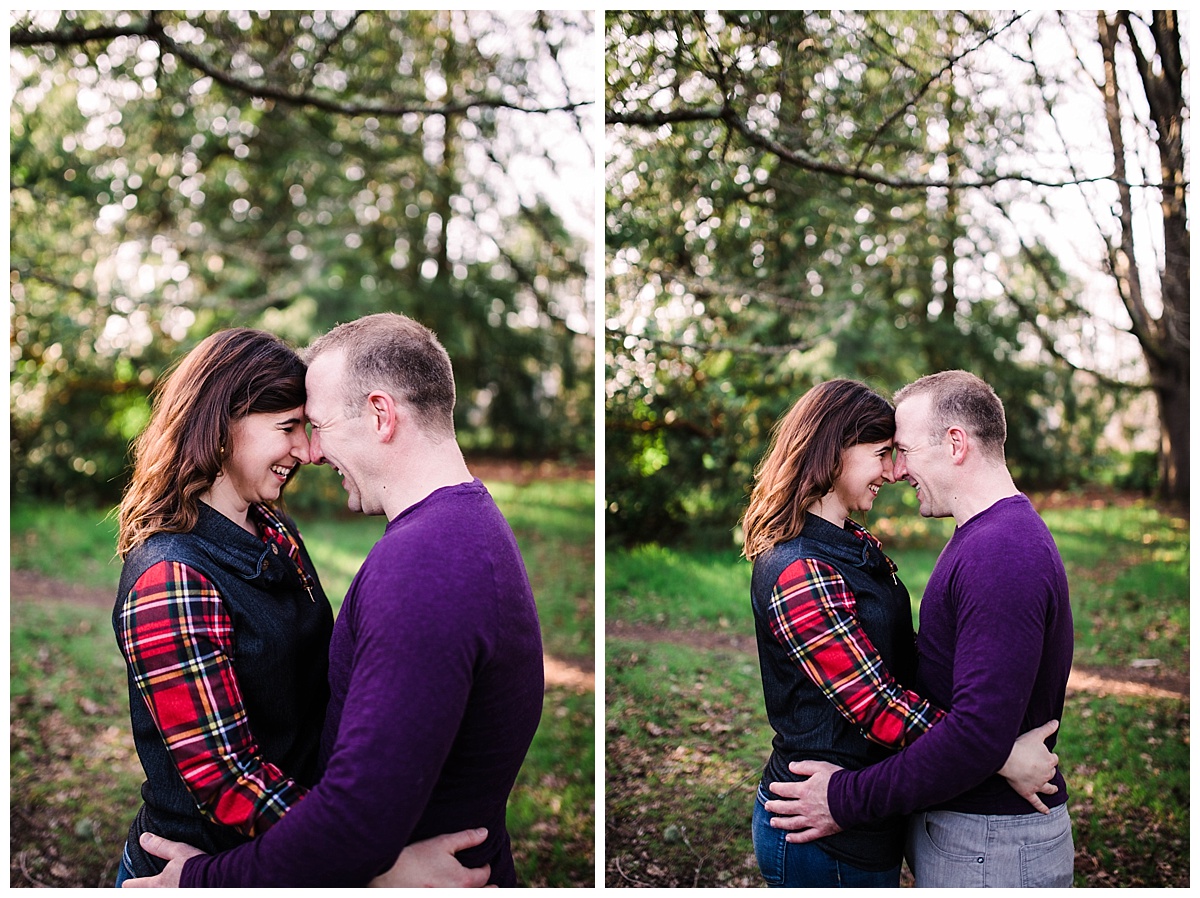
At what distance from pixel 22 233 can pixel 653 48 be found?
4010 millimetres

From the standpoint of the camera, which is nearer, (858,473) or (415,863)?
(415,863)

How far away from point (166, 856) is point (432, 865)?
1.35ft

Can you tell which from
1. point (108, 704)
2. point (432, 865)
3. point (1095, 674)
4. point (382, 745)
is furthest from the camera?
point (108, 704)

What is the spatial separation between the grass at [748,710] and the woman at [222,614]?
1711 millimetres

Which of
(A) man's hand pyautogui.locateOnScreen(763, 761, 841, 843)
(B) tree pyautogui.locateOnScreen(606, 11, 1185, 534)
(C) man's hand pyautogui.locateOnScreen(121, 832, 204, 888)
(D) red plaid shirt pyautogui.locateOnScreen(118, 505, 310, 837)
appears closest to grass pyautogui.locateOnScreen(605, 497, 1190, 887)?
(B) tree pyautogui.locateOnScreen(606, 11, 1185, 534)

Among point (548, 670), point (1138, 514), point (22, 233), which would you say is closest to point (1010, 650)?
point (1138, 514)

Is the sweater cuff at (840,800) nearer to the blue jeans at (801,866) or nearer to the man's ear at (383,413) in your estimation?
the blue jeans at (801,866)

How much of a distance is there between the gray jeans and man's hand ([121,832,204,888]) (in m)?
1.27

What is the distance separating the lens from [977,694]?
1387mm

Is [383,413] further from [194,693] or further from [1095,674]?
[1095,674]

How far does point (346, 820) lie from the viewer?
1.11 meters

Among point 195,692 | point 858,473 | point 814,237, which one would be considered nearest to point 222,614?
point 195,692

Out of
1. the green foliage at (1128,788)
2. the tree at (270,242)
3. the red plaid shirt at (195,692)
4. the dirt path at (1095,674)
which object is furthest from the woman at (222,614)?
the tree at (270,242)

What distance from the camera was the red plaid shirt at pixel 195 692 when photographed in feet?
3.95
